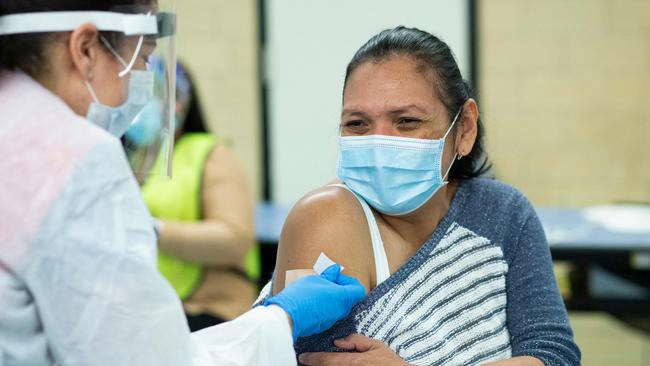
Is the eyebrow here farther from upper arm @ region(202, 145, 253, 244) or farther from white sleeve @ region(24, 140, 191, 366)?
upper arm @ region(202, 145, 253, 244)

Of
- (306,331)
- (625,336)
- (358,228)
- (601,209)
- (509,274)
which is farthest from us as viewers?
(625,336)

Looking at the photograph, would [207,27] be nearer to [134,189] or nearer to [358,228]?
[358,228]

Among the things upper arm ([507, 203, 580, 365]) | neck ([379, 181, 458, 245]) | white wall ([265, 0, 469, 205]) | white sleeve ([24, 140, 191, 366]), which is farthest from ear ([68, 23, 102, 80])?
white wall ([265, 0, 469, 205])

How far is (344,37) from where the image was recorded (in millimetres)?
4562

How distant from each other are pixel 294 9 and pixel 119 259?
11.9ft

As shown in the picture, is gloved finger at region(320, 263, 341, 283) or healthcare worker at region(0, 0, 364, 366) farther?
gloved finger at region(320, 263, 341, 283)

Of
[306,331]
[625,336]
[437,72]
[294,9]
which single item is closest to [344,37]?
[294,9]

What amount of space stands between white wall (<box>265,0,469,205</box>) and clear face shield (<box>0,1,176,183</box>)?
309cm

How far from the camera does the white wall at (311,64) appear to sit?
14.8 ft

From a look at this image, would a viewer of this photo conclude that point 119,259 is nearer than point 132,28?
Yes

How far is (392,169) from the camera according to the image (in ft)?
5.08

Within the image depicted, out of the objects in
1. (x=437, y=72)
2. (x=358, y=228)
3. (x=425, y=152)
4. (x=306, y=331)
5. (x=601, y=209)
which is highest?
(x=437, y=72)

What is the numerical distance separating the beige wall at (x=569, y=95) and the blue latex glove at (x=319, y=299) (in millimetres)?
3050

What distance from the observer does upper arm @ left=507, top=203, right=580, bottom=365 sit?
1.55 m
